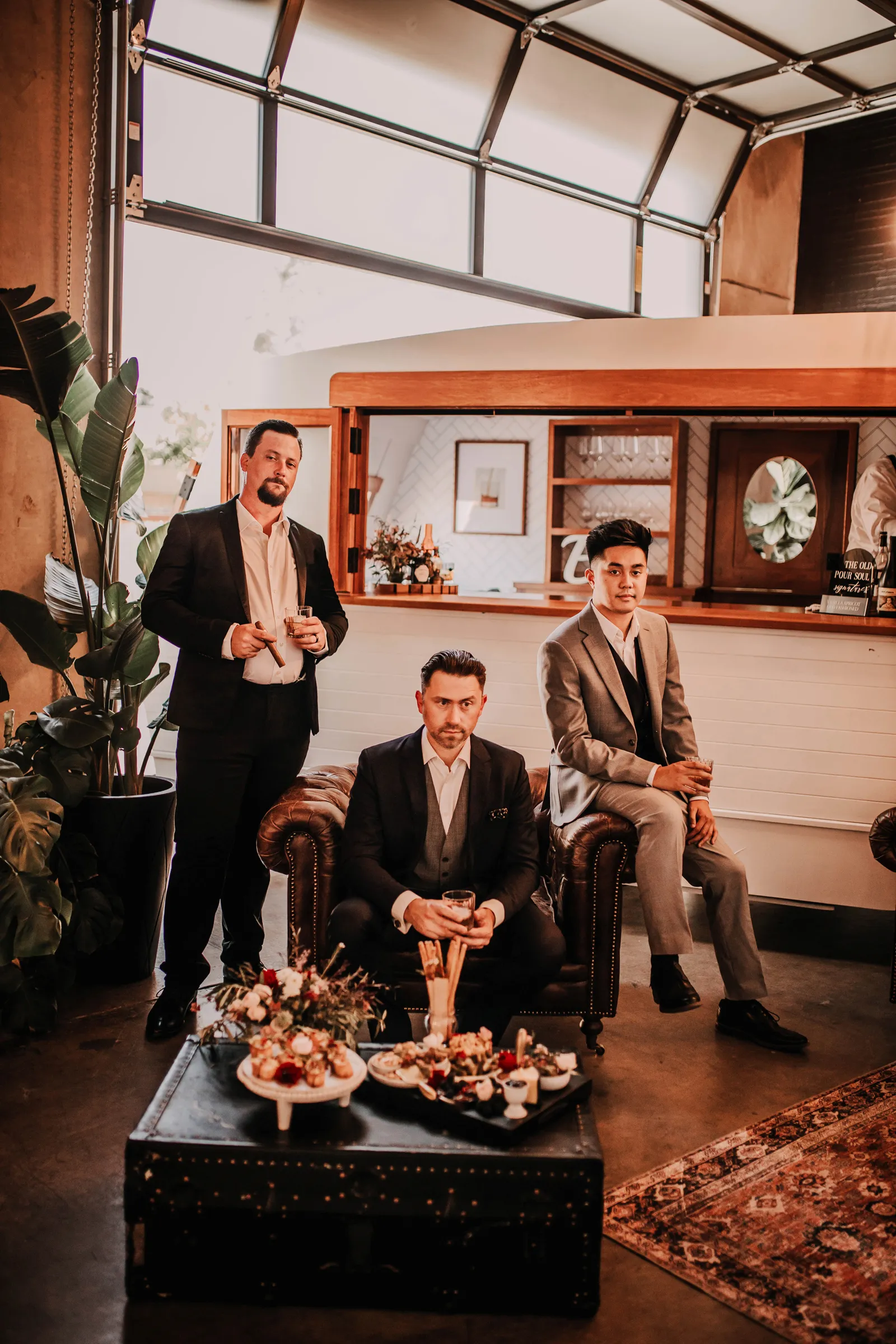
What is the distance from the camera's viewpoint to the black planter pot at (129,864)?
3.98 meters

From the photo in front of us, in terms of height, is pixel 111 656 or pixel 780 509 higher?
pixel 780 509

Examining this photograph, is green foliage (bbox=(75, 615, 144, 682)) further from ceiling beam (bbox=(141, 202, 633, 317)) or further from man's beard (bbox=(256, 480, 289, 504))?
ceiling beam (bbox=(141, 202, 633, 317))

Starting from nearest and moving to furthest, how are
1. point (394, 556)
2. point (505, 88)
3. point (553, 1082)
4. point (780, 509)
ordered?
point (553, 1082) < point (394, 556) < point (505, 88) < point (780, 509)

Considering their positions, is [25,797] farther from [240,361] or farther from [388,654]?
[240,361]

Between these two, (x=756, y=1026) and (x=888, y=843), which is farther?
(x=888, y=843)

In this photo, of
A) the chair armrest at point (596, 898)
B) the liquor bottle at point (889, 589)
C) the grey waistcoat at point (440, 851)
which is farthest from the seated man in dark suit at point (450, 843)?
the liquor bottle at point (889, 589)

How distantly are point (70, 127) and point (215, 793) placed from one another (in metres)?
2.59

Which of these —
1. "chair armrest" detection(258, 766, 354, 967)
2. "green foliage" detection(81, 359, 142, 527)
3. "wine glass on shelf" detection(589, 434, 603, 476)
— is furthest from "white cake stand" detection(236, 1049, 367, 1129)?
"wine glass on shelf" detection(589, 434, 603, 476)

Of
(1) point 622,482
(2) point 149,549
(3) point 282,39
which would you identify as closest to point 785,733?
(2) point 149,549

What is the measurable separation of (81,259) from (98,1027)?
111 inches

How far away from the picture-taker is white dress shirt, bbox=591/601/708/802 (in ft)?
12.8

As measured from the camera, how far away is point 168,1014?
359 centimetres

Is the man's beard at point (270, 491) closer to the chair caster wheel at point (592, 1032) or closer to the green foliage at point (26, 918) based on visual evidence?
the green foliage at point (26, 918)

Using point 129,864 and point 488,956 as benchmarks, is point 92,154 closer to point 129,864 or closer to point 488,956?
point 129,864
